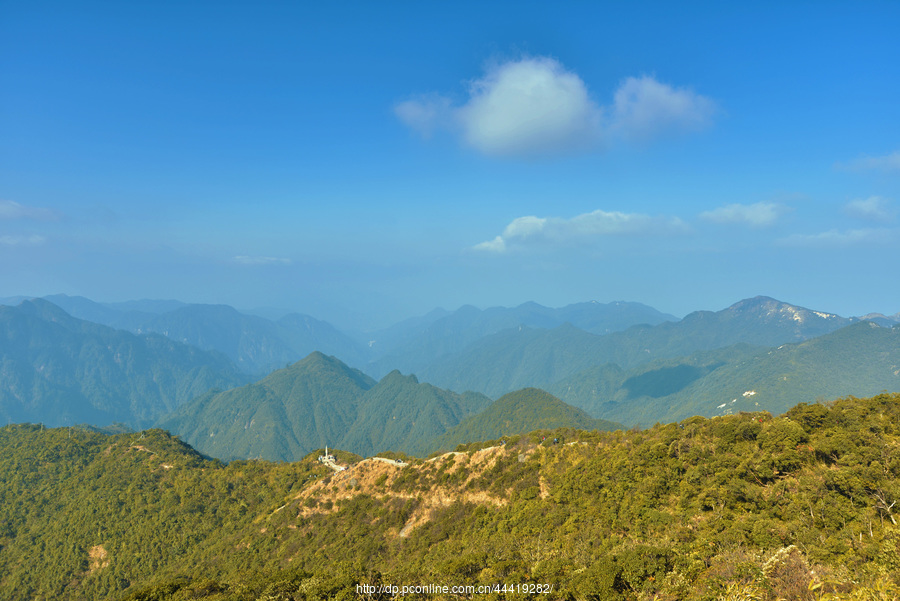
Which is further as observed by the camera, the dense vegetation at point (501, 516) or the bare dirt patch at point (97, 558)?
the bare dirt patch at point (97, 558)

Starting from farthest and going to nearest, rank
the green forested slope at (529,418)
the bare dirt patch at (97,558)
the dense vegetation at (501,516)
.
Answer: the green forested slope at (529,418) → the bare dirt patch at (97,558) → the dense vegetation at (501,516)

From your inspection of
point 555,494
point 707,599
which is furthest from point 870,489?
point 555,494

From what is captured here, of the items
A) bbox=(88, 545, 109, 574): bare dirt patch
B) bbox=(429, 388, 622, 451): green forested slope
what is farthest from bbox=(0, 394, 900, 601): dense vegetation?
bbox=(429, 388, 622, 451): green forested slope

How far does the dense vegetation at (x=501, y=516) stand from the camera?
2478cm

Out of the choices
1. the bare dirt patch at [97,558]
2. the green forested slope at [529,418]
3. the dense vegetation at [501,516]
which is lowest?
the green forested slope at [529,418]

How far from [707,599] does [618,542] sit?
16.8 meters

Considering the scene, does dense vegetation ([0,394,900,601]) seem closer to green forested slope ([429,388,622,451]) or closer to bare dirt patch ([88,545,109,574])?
bare dirt patch ([88,545,109,574])

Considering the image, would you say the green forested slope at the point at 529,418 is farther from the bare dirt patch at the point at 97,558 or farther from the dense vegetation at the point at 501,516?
the bare dirt patch at the point at 97,558

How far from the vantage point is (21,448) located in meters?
102

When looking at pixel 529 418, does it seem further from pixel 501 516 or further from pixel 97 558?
pixel 97 558

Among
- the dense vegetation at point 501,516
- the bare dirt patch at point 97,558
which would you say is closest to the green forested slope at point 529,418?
the dense vegetation at point 501,516

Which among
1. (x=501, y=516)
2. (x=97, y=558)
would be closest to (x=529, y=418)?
(x=501, y=516)

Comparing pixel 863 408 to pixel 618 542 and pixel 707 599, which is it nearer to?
pixel 618 542

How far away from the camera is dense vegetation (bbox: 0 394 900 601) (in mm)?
24781
